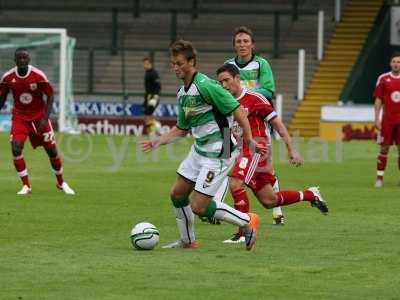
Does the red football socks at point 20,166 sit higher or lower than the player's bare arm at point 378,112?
lower

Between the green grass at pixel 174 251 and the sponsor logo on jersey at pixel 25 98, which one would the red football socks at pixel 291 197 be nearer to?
the green grass at pixel 174 251

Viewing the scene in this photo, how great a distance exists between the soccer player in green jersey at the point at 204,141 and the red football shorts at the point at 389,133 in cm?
985

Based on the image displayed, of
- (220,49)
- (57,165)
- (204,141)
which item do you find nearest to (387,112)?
(57,165)

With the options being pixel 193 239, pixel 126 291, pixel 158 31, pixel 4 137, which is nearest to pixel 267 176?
pixel 193 239

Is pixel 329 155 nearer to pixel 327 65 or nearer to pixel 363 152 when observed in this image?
pixel 363 152

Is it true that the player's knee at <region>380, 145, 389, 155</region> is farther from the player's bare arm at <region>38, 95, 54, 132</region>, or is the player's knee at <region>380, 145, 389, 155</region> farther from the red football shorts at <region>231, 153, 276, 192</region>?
the red football shorts at <region>231, 153, 276, 192</region>

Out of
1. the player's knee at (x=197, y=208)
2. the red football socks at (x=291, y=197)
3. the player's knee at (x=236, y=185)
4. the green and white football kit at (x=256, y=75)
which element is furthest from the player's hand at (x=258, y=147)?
the green and white football kit at (x=256, y=75)

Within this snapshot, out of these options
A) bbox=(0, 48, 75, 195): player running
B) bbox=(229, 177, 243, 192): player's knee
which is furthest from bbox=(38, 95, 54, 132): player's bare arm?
bbox=(229, 177, 243, 192): player's knee

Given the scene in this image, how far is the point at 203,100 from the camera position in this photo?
42.0 feet

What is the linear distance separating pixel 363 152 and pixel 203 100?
2078 cm

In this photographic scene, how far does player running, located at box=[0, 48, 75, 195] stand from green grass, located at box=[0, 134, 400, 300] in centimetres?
84

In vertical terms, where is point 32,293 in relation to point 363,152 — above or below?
above

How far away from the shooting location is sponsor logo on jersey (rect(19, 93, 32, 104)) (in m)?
19.8

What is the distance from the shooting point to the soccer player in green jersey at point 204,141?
12703 millimetres
